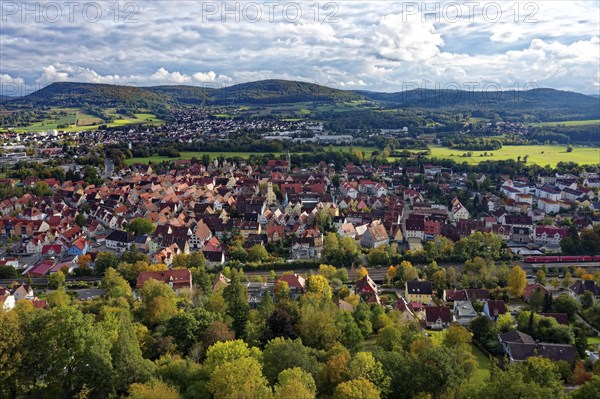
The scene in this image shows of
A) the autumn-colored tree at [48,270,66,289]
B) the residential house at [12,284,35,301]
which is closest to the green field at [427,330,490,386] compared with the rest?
the residential house at [12,284,35,301]

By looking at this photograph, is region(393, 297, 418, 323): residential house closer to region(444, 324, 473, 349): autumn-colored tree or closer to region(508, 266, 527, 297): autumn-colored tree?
region(444, 324, 473, 349): autumn-colored tree

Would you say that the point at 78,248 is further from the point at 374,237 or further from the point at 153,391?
the point at 153,391

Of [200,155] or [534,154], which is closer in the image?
[200,155]

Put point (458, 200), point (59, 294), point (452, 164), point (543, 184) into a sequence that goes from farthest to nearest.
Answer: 1. point (452, 164)
2. point (543, 184)
3. point (458, 200)
4. point (59, 294)

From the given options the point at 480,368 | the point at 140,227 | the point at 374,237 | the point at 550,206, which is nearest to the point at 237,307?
the point at 480,368

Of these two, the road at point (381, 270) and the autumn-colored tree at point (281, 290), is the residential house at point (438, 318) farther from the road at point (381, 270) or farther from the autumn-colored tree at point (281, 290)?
the autumn-colored tree at point (281, 290)

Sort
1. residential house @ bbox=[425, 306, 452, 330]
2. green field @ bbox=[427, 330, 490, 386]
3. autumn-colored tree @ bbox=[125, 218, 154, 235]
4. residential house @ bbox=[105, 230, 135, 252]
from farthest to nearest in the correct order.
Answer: autumn-colored tree @ bbox=[125, 218, 154, 235] < residential house @ bbox=[105, 230, 135, 252] < residential house @ bbox=[425, 306, 452, 330] < green field @ bbox=[427, 330, 490, 386]

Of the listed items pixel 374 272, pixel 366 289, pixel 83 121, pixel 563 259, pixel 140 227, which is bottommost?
pixel 374 272

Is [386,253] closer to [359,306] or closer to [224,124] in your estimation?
[359,306]

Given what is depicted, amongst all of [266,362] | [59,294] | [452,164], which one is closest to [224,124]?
[452,164]
